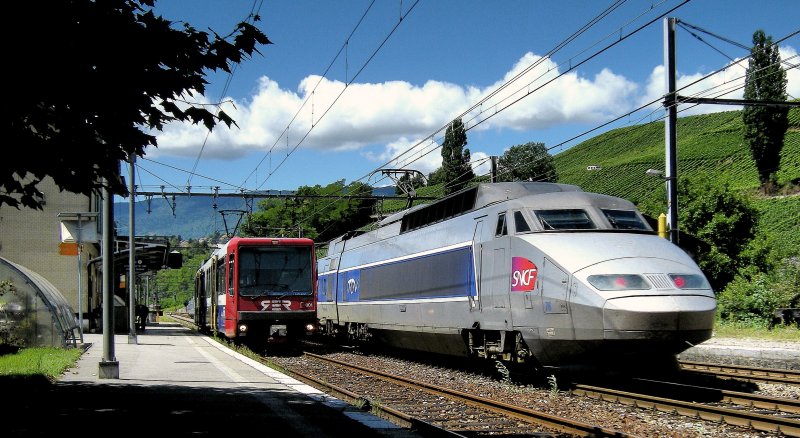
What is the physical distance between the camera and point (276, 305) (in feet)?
73.4

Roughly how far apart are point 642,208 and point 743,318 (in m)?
22.7

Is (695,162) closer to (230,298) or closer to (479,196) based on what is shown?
(230,298)

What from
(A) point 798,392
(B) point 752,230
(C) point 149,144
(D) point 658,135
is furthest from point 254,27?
(D) point 658,135

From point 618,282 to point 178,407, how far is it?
20.3ft

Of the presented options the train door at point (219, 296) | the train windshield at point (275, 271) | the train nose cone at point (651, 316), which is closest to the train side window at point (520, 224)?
the train nose cone at point (651, 316)

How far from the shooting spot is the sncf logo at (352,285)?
24766 mm

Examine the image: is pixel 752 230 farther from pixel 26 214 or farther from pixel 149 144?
pixel 149 144

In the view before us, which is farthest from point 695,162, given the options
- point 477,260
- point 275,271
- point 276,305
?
point 477,260

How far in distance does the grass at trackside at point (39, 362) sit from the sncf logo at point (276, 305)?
4851mm

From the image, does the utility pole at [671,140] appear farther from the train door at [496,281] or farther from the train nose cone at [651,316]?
the train nose cone at [651,316]

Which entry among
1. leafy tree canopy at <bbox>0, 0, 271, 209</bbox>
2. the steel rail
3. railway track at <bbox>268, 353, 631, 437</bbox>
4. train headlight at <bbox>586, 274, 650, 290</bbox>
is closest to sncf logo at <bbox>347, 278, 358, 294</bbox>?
railway track at <bbox>268, 353, 631, 437</bbox>

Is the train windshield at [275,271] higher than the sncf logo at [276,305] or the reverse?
higher

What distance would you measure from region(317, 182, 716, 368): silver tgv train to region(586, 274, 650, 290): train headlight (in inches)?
0.6

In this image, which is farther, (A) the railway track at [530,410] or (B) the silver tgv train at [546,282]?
(B) the silver tgv train at [546,282]
